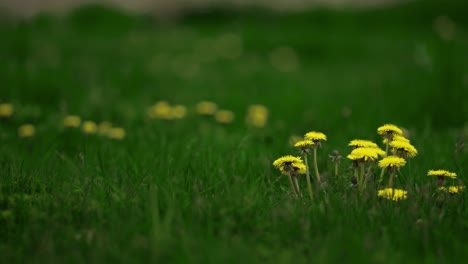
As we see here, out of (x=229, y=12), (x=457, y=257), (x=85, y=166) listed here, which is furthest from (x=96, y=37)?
(x=457, y=257)

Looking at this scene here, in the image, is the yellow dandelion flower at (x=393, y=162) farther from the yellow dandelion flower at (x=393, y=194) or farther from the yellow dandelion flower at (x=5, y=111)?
the yellow dandelion flower at (x=5, y=111)

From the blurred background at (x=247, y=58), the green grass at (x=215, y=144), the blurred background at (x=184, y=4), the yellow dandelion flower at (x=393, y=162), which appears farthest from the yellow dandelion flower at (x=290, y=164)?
the blurred background at (x=184, y=4)

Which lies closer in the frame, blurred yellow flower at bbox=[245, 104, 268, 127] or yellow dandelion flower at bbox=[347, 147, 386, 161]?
yellow dandelion flower at bbox=[347, 147, 386, 161]

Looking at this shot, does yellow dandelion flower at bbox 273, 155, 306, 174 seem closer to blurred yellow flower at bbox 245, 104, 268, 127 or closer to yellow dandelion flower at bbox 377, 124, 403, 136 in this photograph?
yellow dandelion flower at bbox 377, 124, 403, 136

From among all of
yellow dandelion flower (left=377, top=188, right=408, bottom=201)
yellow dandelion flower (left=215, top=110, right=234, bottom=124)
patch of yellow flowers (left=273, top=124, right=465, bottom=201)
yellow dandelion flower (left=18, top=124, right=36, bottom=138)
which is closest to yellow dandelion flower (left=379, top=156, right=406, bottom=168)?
patch of yellow flowers (left=273, top=124, right=465, bottom=201)

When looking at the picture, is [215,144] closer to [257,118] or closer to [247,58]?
[257,118]
